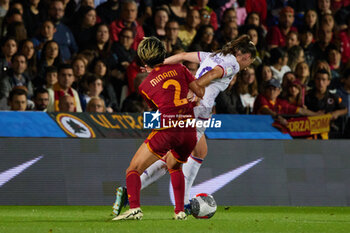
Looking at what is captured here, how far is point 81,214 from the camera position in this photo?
30.3ft

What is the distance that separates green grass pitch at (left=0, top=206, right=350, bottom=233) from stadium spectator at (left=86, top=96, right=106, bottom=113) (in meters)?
2.22

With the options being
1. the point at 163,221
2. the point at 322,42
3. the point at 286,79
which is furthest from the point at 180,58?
the point at 322,42

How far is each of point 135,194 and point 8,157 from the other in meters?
3.66

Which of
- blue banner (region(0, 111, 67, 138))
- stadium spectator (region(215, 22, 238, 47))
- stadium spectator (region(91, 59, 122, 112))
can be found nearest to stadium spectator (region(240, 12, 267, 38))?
stadium spectator (region(215, 22, 238, 47))

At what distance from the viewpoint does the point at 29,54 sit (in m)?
12.9

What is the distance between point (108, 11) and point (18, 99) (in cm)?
424

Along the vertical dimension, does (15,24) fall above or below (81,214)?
above

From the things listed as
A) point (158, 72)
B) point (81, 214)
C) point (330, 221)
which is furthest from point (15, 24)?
point (330, 221)

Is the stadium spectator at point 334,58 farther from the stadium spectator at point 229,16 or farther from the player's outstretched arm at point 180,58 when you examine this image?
the player's outstretched arm at point 180,58

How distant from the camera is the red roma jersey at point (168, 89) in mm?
7469

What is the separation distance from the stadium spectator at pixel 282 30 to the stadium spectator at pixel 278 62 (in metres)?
1.05

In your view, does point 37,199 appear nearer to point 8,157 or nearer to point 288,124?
point 8,157

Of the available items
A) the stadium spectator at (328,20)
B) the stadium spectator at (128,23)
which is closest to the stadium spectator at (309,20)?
the stadium spectator at (328,20)

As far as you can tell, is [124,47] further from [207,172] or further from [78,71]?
[207,172]
